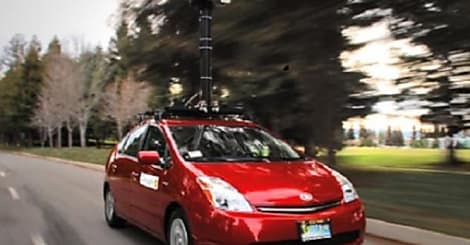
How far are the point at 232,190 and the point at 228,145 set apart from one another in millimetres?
1425

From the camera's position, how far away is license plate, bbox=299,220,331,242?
219 inches

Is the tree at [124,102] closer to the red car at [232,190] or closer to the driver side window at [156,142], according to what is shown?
the driver side window at [156,142]

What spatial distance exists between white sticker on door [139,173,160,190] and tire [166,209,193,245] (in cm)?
48

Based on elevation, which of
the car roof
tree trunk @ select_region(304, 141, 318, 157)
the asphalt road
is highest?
the car roof

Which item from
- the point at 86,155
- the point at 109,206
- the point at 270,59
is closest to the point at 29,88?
the point at 86,155

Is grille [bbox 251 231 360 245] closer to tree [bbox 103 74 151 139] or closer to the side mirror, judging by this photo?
the side mirror

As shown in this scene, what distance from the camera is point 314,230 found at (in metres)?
5.61

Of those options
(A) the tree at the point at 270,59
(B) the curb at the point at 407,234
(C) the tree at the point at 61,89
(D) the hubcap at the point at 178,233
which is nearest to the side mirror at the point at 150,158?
(D) the hubcap at the point at 178,233

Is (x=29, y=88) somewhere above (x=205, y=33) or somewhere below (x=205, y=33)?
above

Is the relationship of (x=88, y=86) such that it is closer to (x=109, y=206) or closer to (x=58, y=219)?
(x=58, y=219)

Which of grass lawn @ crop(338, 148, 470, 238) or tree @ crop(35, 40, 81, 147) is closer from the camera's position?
grass lawn @ crop(338, 148, 470, 238)

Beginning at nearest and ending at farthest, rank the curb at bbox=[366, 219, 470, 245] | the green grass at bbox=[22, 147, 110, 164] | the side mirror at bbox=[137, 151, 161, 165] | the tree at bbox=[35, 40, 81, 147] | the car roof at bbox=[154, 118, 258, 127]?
the side mirror at bbox=[137, 151, 161, 165], the curb at bbox=[366, 219, 470, 245], the car roof at bbox=[154, 118, 258, 127], the green grass at bbox=[22, 147, 110, 164], the tree at bbox=[35, 40, 81, 147]

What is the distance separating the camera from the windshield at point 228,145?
22.1 ft

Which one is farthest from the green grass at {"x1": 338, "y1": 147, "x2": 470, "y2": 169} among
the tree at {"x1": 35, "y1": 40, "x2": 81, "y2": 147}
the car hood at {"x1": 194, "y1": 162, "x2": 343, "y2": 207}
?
the tree at {"x1": 35, "y1": 40, "x2": 81, "y2": 147}
